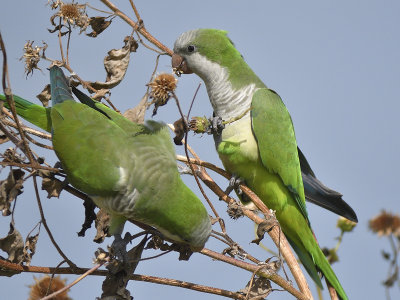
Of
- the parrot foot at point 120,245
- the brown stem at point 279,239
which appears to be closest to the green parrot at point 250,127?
the brown stem at point 279,239

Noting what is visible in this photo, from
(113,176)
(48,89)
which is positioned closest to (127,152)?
(113,176)

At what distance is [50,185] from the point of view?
240cm

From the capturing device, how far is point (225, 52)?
11.6ft

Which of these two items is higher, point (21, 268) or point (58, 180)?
point (58, 180)

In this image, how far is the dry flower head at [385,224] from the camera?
3.72 meters

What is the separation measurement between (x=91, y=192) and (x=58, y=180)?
18cm

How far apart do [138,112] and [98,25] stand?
0.72 meters

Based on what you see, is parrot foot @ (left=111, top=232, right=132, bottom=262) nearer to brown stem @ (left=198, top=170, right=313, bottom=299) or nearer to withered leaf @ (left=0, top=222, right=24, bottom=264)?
withered leaf @ (left=0, top=222, right=24, bottom=264)

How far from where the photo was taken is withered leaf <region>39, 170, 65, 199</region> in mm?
2383

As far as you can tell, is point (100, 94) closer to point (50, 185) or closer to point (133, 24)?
point (133, 24)

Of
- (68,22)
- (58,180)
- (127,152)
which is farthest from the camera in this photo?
(68,22)

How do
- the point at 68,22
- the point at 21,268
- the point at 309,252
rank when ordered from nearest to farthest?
the point at 21,268
the point at 68,22
the point at 309,252

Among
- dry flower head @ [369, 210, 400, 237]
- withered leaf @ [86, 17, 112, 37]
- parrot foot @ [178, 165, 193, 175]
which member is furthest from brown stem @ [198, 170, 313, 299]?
dry flower head @ [369, 210, 400, 237]

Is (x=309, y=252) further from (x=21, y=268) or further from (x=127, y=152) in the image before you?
(x=21, y=268)
